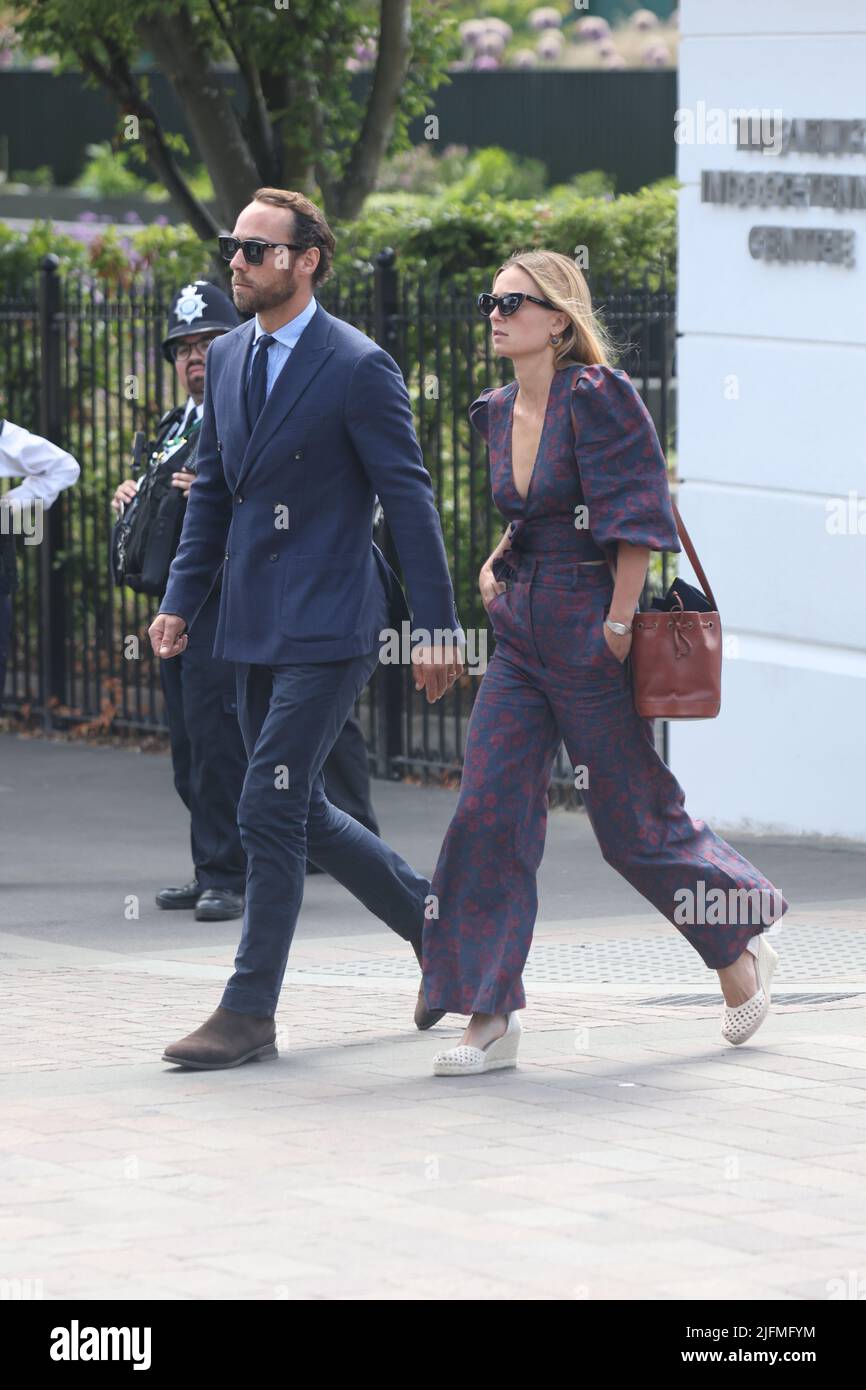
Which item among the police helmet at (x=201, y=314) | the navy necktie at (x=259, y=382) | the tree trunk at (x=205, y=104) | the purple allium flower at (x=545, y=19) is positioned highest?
the purple allium flower at (x=545, y=19)

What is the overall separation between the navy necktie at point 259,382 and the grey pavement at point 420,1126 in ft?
5.25

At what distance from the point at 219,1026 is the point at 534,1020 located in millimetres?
1013

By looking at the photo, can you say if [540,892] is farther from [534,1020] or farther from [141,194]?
[141,194]

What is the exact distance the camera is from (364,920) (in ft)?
28.3

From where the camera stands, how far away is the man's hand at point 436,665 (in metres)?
6.00

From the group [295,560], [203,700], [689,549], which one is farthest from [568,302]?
[203,700]

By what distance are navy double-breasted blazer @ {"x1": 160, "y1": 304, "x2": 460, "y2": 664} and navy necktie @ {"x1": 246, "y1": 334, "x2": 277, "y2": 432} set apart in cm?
5

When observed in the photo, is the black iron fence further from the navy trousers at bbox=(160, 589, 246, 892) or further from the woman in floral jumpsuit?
the woman in floral jumpsuit

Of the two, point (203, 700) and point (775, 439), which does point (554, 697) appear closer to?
point (203, 700)

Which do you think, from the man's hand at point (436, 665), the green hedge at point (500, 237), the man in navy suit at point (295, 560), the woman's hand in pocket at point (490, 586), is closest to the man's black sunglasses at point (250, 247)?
the man in navy suit at point (295, 560)

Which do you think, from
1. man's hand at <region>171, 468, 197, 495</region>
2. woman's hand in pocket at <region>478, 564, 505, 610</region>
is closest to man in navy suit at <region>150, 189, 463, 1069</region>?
woman's hand in pocket at <region>478, 564, 505, 610</region>

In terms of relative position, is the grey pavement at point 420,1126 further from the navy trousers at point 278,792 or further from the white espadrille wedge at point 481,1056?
the navy trousers at point 278,792

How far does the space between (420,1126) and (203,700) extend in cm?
316
